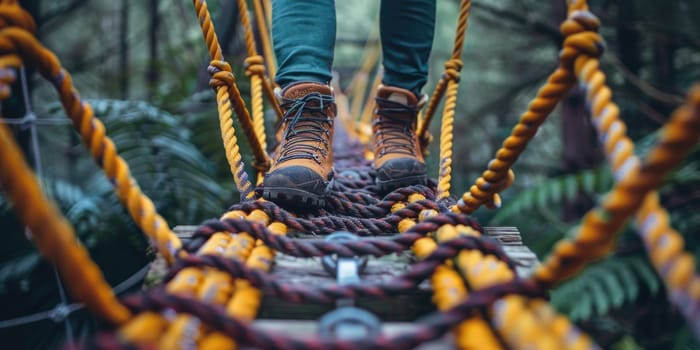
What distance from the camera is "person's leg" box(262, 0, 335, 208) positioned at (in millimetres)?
708

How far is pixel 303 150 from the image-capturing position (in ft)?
2.34

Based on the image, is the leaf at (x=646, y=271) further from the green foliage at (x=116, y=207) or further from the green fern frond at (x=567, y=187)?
the green foliage at (x=116, y=207)

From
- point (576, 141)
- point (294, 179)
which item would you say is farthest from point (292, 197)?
point (576, 141)

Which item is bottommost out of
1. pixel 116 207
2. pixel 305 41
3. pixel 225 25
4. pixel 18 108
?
pixel 116 207

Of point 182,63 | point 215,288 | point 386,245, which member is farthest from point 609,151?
point 182,63

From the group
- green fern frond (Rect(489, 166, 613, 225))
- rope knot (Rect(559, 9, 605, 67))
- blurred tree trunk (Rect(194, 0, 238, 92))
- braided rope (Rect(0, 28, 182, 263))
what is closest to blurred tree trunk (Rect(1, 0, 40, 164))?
blurred tree trunk (Rect(194, 0, 238, 92))

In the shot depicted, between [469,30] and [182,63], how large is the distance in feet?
9.75

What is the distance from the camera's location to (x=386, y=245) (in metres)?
0.49

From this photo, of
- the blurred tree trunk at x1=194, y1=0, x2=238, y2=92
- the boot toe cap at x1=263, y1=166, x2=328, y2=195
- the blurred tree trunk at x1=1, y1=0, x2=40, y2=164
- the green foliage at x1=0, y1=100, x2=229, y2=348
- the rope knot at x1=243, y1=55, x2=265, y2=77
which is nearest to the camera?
the boot toe cap at x1=263, y1=166, x2=328, y2=195

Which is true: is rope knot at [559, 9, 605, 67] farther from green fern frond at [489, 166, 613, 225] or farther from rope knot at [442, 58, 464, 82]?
green fern frond at [489, 166, 613, 225]

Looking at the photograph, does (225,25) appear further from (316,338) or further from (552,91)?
(316,338)

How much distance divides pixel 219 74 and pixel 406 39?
1.17 feet

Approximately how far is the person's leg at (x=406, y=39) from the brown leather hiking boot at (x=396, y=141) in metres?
0.03

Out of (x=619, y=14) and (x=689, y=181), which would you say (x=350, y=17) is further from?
(x=689, y=181)
